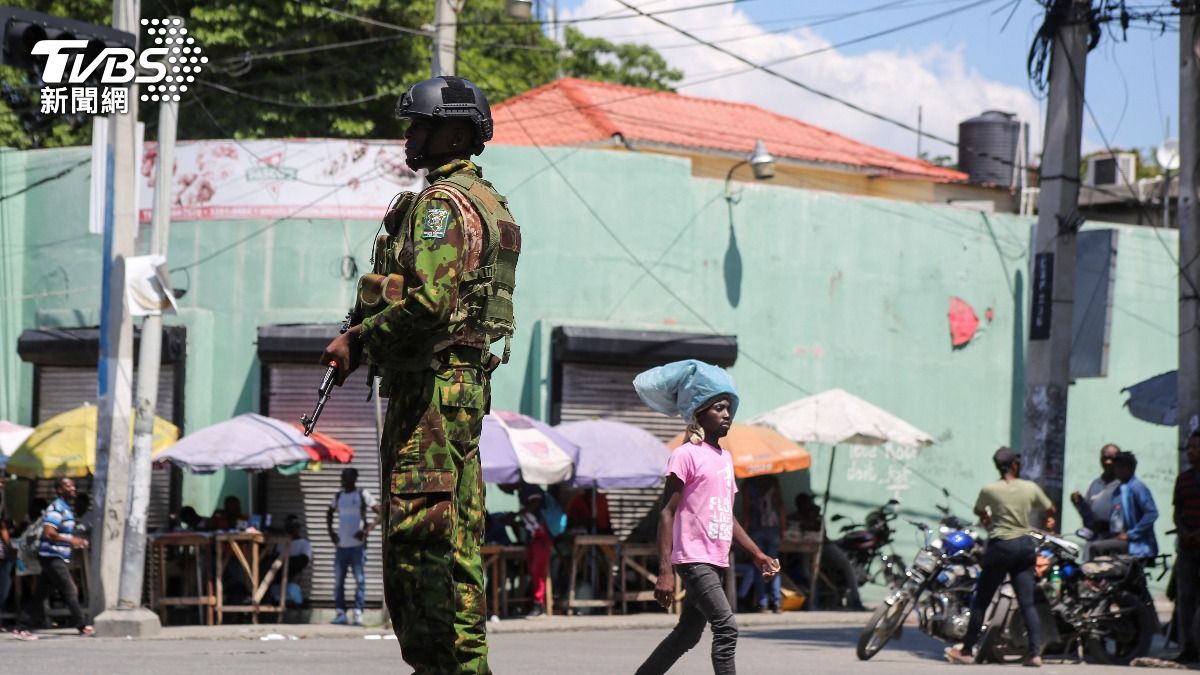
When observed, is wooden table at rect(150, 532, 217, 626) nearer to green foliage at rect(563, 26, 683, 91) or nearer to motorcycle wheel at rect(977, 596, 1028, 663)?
motorcycle wheel at rect(977, 596, 1028, 663)

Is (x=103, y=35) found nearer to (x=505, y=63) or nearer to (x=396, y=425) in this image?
→ (x=396, y=425)

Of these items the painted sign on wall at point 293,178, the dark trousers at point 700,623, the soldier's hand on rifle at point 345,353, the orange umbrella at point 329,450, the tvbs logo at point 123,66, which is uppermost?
the tvbs logo at point 123,66

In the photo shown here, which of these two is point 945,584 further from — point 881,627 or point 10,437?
point 10,437

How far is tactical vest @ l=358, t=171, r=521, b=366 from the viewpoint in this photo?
20.1 ft

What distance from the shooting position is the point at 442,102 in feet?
20.9

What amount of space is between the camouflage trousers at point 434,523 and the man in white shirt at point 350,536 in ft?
47.3

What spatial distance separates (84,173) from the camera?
23.0 meters

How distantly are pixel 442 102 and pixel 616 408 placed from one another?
1709cm

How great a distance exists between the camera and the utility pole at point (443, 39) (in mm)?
19000

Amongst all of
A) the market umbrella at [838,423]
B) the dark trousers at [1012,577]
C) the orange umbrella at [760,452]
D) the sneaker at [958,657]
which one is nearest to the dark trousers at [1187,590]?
the dark trousers at [1012,577]

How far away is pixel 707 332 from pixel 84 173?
811cm

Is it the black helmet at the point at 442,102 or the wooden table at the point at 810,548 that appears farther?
the wooden table at the point at 810,548

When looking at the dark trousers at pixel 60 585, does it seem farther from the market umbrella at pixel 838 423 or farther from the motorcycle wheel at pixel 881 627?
the market umbrella at pixel 838 423

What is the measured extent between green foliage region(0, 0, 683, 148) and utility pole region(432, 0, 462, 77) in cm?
1291
